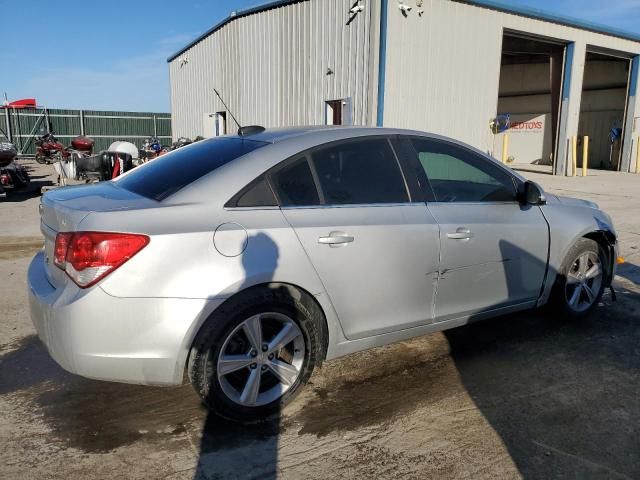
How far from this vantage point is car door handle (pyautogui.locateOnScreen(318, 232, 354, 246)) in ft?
9.81

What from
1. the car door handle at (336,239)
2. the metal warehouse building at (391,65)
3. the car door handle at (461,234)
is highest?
the metal warehouse building at (391,65)

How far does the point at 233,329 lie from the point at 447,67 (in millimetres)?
12786

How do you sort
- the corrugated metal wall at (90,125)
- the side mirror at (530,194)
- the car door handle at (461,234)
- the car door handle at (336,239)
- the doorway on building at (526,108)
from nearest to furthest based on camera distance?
1. the car door handle at (336,239)
2. the car door handle at (461,234)
3. the side mirror at (530,194)
4. the doorway on building at (526,108)
5. the corrugated metal wall at (90,125)

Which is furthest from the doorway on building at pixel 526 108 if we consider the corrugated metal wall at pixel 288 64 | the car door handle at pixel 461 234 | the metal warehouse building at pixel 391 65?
the car door handle at pixel 461 234

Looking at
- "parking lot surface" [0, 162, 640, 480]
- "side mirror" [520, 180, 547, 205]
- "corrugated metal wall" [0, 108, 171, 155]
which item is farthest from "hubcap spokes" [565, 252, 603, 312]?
"corrugated metal wall" [0, 108, 171, 155]

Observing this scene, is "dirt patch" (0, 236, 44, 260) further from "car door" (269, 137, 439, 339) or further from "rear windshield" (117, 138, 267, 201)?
"car door" (269, 137, 439, 339)

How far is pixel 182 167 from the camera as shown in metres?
3.29

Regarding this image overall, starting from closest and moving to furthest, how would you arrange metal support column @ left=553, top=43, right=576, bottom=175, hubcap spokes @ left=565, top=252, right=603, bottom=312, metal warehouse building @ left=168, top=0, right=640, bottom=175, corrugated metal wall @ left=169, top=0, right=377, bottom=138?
1. hubcap spokes @ left=565, top=252, right=603, bottom=312
2. metal warehouse building @ left=168, top=0, right=640, bottom=175
3. corrugated metal wall @ left=169, top=0, right=377, bottom=138
4. metal support column @ left=553, top=43, right=576, bottom=175

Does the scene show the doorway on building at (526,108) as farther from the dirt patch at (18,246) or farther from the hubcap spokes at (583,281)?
the dirt patch at (18,246)

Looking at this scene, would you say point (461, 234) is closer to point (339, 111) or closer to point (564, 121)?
point (339, 111)

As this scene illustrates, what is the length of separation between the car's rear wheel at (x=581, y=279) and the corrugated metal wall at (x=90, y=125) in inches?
1037

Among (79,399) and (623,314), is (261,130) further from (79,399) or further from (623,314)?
(623,314)

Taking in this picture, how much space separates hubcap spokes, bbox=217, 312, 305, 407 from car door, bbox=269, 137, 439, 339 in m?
0.32

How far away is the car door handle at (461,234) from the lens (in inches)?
137
